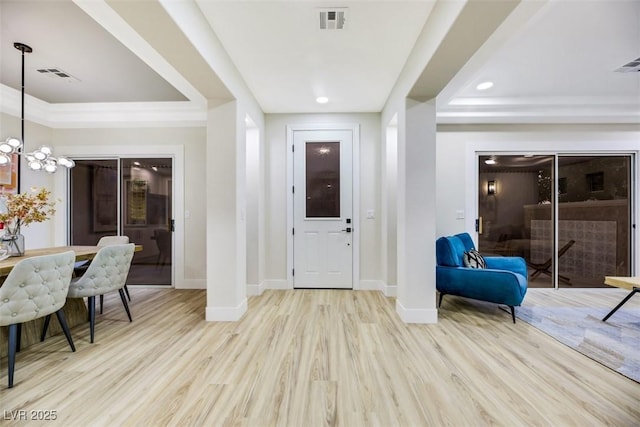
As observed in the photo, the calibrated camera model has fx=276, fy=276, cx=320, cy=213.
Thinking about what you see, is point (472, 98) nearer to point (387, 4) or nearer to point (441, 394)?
point (387, 4)

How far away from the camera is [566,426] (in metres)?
1.48

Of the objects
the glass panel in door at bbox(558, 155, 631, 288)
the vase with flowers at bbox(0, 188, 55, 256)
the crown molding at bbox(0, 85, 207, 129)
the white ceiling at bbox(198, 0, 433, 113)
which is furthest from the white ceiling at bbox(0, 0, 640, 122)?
the vase with flowers at bbox(0, 188, 55, 256)

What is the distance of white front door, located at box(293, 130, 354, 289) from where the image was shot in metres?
4.12

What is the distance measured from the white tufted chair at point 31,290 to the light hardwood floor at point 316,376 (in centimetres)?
40

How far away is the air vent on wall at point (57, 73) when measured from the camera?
310 cm

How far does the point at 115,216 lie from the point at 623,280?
6.39 m

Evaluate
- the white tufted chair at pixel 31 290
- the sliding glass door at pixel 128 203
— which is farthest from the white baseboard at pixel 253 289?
the white tufted chair at pixel 31 290

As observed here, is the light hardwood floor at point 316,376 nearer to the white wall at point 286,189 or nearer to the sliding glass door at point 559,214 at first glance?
the white wall at point 286,189

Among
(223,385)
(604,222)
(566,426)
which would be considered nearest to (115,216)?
(223,385)

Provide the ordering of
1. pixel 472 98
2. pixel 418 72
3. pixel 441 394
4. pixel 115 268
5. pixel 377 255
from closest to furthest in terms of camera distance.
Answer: pixel 441 394 → pixel 418 72 → pixel 115 268 → pixel 472 98 → pixel 377 255

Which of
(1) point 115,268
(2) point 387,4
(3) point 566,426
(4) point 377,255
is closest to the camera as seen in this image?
(3) point 566,426

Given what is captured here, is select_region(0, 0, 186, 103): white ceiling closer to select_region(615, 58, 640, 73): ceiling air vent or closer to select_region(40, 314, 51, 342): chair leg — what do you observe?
select_region(40, 314, 51, 342): chair leg

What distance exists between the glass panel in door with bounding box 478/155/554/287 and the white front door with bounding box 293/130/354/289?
2052 mm

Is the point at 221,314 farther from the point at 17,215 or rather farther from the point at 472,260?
the point at 472,260
